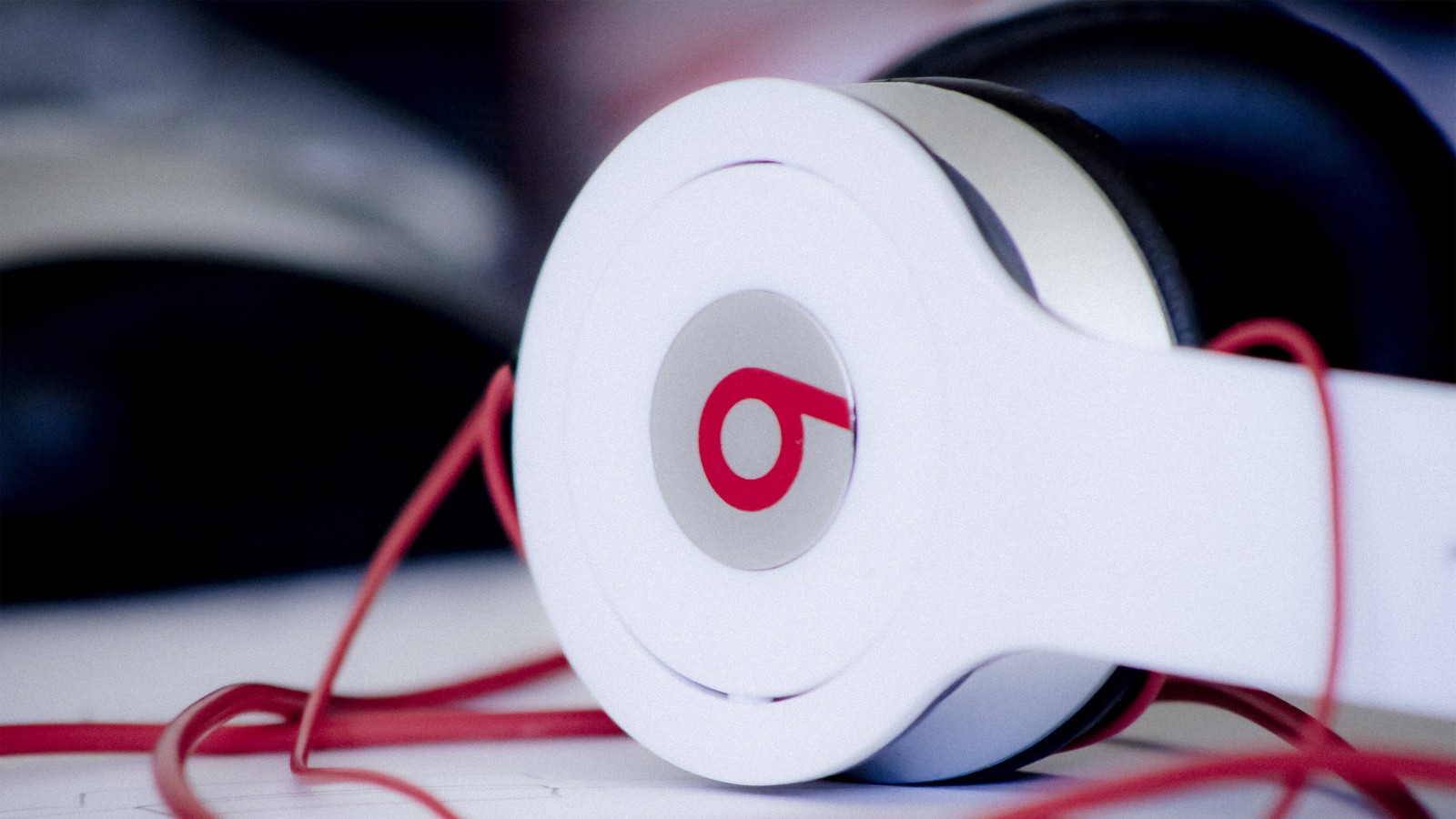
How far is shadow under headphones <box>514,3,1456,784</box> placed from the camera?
0.32 meters

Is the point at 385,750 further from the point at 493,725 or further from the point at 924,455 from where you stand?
the point at 924,455

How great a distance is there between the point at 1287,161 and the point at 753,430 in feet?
1.10

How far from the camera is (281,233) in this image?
3.36ft

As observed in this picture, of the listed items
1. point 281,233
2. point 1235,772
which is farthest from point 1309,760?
point 281,233

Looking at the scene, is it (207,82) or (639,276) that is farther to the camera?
(207,82)

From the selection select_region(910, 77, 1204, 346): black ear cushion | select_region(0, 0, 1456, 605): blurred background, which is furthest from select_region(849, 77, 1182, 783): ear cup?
select_region(0, 0, 1456, 605): blurred background

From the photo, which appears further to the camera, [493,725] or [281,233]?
[281,233]

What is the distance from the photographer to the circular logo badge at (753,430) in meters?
0.40

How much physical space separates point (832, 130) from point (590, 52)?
2.56ft

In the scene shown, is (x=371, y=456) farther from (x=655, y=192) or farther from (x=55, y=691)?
(x=655, y=192)

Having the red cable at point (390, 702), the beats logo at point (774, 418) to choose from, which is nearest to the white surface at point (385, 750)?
the red cable at point (390, 702)

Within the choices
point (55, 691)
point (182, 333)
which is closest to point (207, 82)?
point (182, 333)

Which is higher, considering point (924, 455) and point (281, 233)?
point (281, 233)

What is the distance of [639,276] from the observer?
1.48 feet
